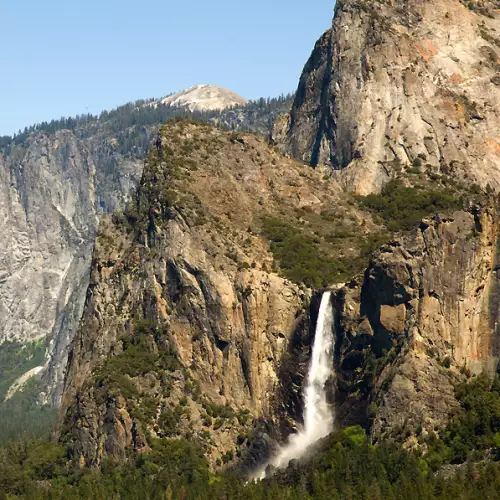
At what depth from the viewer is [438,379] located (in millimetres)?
169500

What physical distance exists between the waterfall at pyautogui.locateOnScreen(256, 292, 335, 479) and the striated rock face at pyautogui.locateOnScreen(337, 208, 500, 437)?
3.80 metres

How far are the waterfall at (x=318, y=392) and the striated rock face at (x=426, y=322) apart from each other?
150 inches

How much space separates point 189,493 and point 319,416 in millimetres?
25843

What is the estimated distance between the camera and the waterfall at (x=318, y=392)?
18100 cm

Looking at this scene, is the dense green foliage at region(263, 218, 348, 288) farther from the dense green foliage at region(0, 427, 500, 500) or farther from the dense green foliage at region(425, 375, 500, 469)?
the dense green foliage at region(425, 375, 500, 469)

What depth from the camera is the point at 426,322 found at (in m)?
173

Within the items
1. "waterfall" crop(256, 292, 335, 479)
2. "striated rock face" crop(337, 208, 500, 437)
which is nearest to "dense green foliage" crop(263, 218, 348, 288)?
"waterfall" crop(256, 292, 335, 479)

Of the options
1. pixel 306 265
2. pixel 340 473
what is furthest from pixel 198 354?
pixel 340 473

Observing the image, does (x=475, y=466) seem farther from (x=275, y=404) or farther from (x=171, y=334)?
(x=171, y=334)

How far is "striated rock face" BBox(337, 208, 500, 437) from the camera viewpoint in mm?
169000

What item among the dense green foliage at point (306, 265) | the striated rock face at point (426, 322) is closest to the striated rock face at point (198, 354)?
the dense green foliage at point (306, 265)

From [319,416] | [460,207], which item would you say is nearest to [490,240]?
[460,207]

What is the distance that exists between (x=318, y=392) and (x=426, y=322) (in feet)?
67.9

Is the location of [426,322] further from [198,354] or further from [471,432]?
[198,354]
